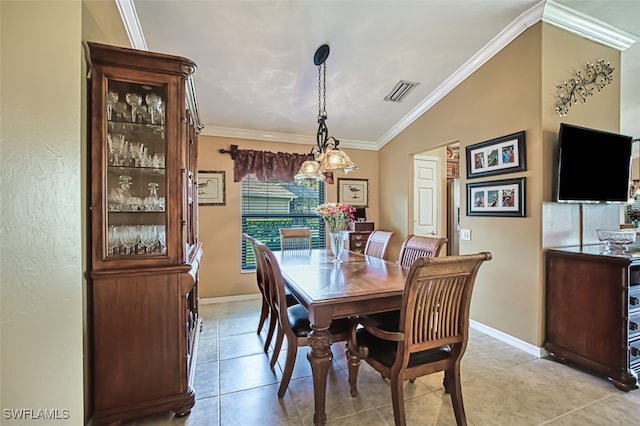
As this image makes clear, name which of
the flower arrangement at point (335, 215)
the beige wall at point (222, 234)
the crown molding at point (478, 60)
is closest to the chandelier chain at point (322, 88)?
the flower arrangement at point (335, 215)

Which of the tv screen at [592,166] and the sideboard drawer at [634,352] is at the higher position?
the tv screen at [592,166]

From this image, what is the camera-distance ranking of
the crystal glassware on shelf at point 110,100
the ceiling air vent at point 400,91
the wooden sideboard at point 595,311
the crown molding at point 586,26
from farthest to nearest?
the ceiling air vent at point 400,91 → the crown molding at point 586,26 → the wooden sideboard at point 595,311 → the crystal glassware on shelf at point 110,100

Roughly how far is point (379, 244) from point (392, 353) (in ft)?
5.30

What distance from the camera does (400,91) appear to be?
364 cm

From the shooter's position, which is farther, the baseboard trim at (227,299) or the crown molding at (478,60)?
the baseboard trim at (227,299)

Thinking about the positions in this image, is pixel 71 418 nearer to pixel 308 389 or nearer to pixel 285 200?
pixel 308 389

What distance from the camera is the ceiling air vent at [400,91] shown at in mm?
3503

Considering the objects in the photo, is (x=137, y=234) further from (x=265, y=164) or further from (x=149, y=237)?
(x=265, y=164)

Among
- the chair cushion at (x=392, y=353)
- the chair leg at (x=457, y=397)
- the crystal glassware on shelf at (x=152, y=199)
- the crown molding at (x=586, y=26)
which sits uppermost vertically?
the crown molding at (x=586, y=26)

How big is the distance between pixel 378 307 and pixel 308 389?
88 centimetres

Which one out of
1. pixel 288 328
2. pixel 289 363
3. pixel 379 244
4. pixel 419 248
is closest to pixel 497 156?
pixel 419 248

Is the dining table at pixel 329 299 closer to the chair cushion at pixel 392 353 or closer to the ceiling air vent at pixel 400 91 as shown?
the chair cushion at pixel 392 353

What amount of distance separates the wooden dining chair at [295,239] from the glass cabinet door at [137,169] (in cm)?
191

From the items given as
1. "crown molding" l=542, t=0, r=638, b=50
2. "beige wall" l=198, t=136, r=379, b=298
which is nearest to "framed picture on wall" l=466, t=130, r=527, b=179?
"crown molding" l=542, t=0, r=638, b=50
